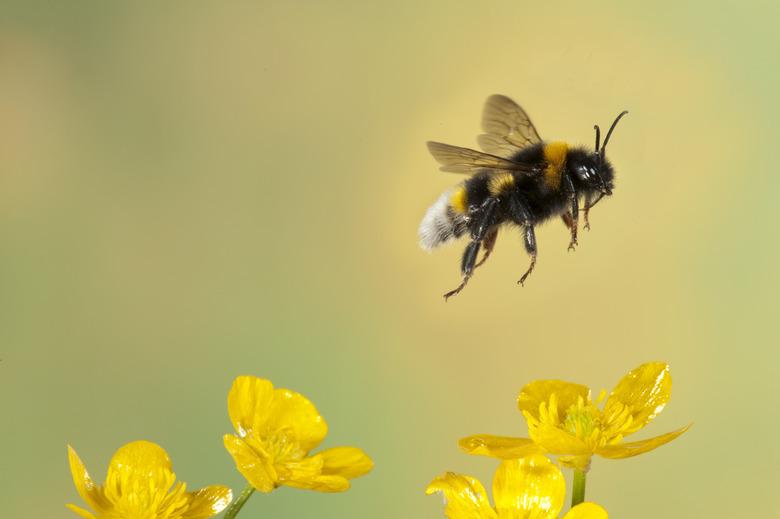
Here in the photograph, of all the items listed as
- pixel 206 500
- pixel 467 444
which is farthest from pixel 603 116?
pixel 206 500

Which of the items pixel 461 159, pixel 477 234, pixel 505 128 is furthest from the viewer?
pixel 505 128

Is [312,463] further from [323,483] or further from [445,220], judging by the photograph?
[445,220]

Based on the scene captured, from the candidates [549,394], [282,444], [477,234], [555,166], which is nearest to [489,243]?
[477,234]

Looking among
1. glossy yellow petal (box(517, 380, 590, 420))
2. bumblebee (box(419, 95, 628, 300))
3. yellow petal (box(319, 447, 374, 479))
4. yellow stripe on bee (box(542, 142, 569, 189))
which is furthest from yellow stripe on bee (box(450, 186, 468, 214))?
yellow petal (box(319, 447, 374, 479))

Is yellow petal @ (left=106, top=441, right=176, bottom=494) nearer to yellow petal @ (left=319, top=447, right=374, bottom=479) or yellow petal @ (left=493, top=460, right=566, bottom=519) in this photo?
yellow petal @ (left=319, top=447, right=374, bottom=479)

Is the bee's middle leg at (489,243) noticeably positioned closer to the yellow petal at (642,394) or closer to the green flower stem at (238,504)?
the yellow petal at (642,394)
